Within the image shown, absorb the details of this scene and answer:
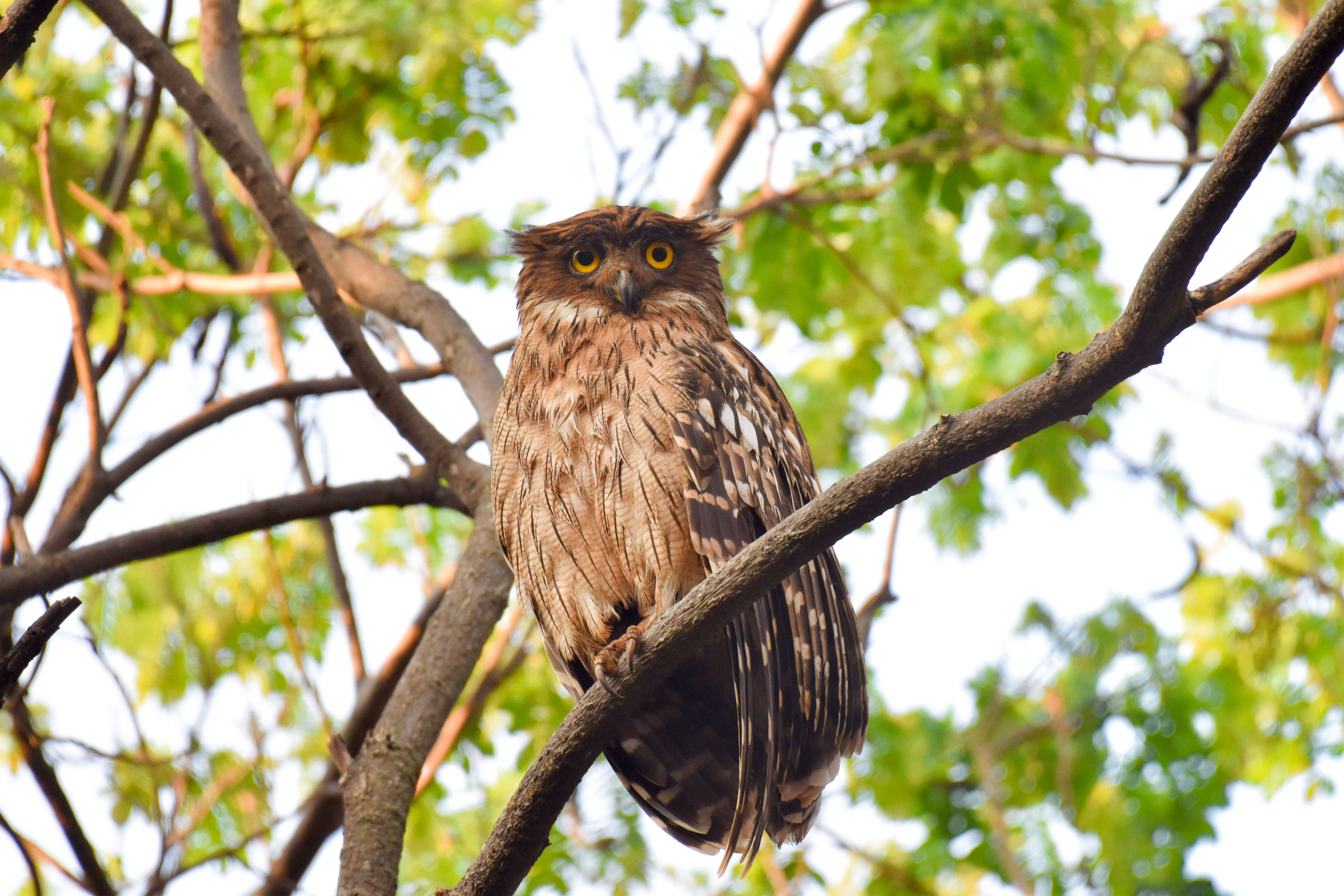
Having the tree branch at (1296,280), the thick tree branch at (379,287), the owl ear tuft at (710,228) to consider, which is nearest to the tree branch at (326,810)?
the thick tree branch at (379,287)

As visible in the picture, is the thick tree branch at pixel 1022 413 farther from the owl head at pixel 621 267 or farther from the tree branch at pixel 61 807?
the tree branch at pixel 61 807

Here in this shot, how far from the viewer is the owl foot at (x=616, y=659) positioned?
7.02ft

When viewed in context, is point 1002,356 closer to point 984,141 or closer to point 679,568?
point 984,141

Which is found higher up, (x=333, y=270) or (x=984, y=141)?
(x=984, y=141)

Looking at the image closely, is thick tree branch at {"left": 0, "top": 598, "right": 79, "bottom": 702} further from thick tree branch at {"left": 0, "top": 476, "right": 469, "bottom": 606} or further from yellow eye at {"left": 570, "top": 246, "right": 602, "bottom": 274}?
yellow eye at {"left": 570, "top": 246, "right": 602, "bottom": 274}

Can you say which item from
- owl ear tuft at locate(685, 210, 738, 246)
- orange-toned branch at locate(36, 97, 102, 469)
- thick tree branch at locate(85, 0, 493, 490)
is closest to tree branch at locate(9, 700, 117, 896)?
orange-toned branch at locate(36, 97, 102, 469)

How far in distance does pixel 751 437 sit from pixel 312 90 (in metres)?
3.15

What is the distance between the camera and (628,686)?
83.7 inches

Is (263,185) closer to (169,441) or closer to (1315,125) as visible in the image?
(169,441)

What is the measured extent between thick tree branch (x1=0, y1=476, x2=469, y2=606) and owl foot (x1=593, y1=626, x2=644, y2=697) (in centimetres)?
111

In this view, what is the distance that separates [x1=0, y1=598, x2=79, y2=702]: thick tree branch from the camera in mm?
1890

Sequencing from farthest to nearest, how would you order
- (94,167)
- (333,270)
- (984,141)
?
(94,167) → (984,141) → (333,270)

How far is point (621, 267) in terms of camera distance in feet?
11.1

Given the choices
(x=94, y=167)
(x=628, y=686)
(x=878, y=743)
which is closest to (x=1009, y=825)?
(x=878, y=743)
